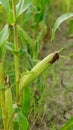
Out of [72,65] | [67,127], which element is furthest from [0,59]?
[72,65]

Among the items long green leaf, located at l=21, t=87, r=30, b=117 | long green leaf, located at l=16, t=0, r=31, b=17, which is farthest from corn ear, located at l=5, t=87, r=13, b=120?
long green leaf, located at l=16, t=0, r=31, b=17

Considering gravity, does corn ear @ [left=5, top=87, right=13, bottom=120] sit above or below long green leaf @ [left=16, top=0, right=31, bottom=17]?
below

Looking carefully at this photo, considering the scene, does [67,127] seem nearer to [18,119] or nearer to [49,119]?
[18,119]

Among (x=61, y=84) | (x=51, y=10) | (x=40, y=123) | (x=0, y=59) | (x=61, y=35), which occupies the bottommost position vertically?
(x=40, y=123)

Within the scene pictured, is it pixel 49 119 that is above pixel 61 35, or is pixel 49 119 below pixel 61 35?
below

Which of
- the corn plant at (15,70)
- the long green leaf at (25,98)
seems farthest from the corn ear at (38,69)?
the long green leaf at (25,98)

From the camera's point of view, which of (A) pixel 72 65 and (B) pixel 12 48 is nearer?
Answer: (B) pixel 12 48

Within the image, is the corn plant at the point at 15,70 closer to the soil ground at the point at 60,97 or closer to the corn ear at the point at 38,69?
the corn ear at the point at 38,69

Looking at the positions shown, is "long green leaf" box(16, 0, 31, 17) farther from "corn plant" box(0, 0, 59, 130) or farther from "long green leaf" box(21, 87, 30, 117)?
"long green leaf" box(21, 87, 30, 117)

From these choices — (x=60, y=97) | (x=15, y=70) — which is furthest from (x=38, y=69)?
(x=60, y=97)

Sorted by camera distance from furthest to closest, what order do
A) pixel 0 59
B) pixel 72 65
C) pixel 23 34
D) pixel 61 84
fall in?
pixel 72 65 < pixel 61 84 < pixel 23 34 < pixel 0 59

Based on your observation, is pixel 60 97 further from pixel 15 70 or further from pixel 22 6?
pixel 22 6
